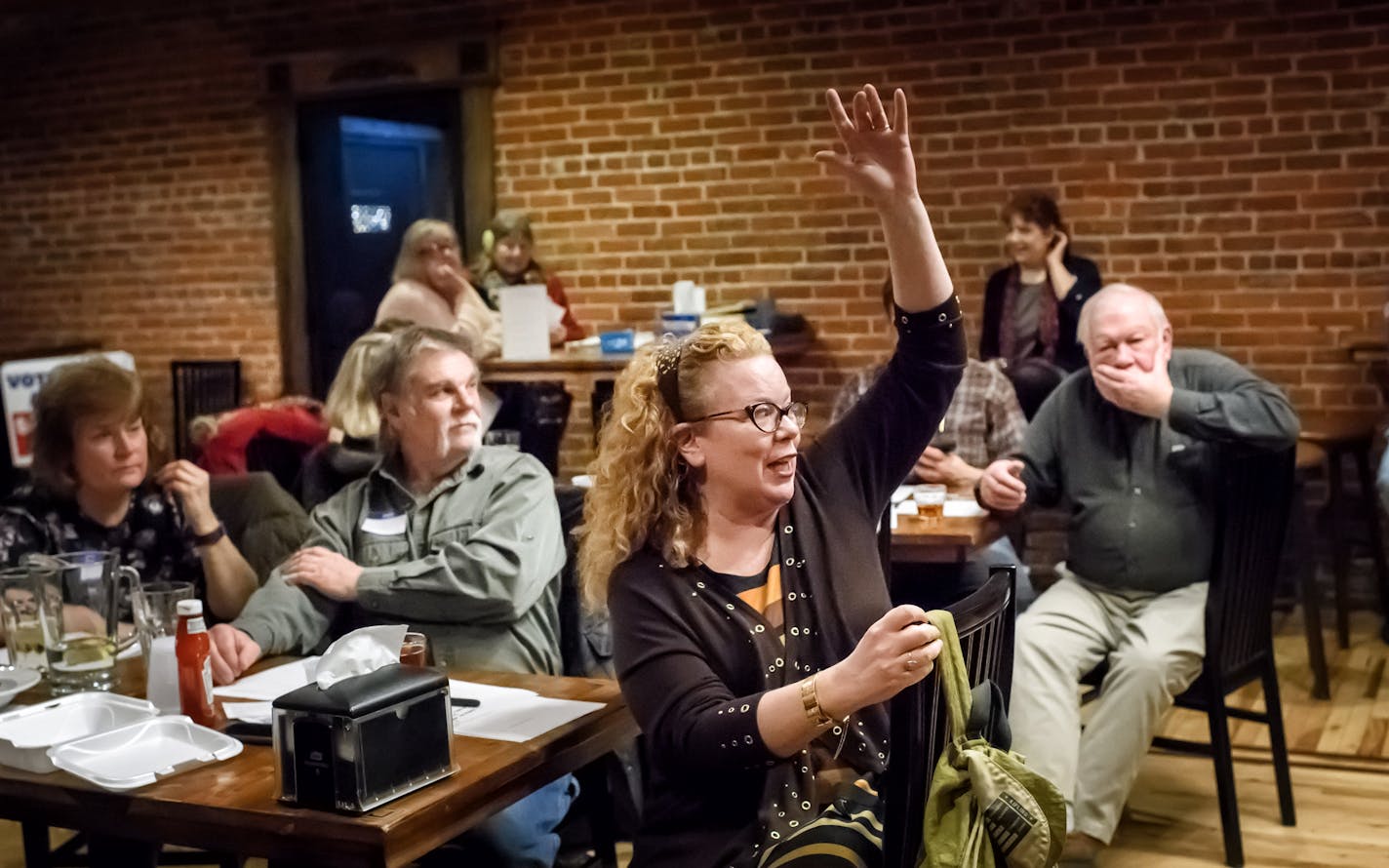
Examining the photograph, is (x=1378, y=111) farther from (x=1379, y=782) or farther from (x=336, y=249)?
(x=336, y=249)

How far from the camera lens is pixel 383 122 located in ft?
21.3

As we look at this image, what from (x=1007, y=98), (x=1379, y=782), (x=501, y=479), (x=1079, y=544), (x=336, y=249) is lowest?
(x=1379, y=782)

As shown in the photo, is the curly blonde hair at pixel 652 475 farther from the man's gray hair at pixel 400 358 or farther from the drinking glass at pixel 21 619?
the drinking glass at pixel 21 619

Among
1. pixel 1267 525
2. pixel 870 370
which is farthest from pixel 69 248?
pixel 1267 525

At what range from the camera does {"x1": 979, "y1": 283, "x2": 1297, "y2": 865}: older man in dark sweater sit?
2980 millimetres

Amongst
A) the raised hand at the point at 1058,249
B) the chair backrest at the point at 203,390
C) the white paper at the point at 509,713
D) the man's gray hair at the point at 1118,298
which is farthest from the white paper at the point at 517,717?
the chair backrest at the point at 203,390

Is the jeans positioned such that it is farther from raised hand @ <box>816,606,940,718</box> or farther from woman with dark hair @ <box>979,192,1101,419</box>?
woman with dark hair @ <box>979,192,1101,419</box>

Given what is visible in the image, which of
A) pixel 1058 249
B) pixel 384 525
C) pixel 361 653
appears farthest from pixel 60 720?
pixel 1058 249

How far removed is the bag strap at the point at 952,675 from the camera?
1.61 meters

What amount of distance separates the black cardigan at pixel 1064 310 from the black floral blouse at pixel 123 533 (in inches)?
121

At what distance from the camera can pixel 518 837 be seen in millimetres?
2260

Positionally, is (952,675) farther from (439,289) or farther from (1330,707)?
(439,289)

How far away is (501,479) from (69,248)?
222 inches

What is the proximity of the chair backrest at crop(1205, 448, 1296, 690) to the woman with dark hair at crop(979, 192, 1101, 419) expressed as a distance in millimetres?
1828
